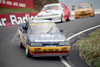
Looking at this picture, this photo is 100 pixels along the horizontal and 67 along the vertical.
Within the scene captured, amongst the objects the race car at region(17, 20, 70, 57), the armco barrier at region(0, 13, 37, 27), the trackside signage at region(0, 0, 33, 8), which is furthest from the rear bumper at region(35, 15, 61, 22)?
the race car at region(17, 20, 70, 57)

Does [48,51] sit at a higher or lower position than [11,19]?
higher

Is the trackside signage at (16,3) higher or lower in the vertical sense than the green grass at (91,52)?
lower

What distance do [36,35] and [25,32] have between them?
745 mm

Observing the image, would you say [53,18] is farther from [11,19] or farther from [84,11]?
[84,11]

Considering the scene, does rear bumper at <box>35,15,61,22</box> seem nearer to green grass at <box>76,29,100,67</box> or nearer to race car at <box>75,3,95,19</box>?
race car at <box>75,3,95,19</box>

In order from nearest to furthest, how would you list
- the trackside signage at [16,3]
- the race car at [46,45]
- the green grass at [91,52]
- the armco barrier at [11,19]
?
the green grass at [91,52], the race car at [46,45], the armco barrier at [11,19], the trackside signage at [16,3]

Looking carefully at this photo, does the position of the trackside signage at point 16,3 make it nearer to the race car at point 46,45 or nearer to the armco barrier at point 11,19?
the armco barrier at point 11,19

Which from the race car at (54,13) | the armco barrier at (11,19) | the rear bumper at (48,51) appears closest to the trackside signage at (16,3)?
the armco barrier at (11,19)

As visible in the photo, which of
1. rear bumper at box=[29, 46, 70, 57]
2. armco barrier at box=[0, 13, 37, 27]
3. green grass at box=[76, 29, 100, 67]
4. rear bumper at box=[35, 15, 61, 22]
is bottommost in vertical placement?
armco barrier at box=[0, 13, 37, 27]

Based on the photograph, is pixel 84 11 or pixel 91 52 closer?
pixel 91 52

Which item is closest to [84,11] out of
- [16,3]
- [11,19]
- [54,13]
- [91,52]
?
[54,13]

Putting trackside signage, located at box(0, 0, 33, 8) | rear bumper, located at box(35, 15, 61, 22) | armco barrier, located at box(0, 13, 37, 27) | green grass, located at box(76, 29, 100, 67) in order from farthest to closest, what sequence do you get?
trackside signage, located at box(0, 0, 33, 8) < armco barrier, located at box(0, 13, 37, 27) < rear bumper, located at box(35, 15, 61, 22) < green grass, located at box(76, 29, 100, 67)

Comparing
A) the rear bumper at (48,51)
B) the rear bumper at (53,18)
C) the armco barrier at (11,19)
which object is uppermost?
the rear bumper at (48,51)

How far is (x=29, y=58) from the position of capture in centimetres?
959
